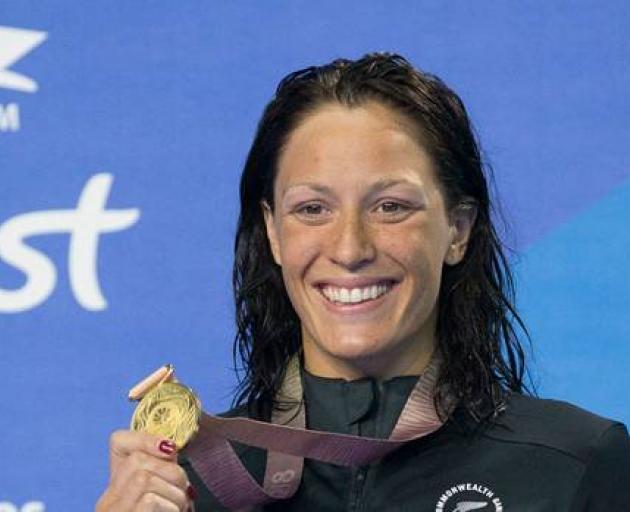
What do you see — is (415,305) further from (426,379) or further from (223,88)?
(223,88)

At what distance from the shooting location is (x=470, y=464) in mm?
1705

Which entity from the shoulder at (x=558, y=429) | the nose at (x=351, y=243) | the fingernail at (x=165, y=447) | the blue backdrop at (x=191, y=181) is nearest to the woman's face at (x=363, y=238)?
the nose at (x=351, y=243)

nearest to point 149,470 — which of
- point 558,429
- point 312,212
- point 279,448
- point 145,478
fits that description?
point 145,478

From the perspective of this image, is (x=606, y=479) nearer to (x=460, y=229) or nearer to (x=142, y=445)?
(x=460, y=229)

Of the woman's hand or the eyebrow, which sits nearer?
the woman's hand

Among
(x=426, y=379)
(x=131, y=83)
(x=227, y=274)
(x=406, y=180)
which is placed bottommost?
(x=426, y=379)

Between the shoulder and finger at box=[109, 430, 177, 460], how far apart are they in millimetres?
377

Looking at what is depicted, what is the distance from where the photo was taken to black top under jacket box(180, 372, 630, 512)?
5.48 ft

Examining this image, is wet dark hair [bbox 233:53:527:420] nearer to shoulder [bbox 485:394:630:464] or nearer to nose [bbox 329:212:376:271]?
shoulder [bbox 485:394:630:464]

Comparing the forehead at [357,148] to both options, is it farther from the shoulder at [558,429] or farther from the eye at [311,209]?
the shoulder at [558,429]

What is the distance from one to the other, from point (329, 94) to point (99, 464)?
762mm

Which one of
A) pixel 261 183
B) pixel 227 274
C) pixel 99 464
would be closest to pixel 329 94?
pixel 261 183

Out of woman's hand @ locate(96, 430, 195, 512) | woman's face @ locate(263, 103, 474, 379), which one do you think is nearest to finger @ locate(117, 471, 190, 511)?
woman's hand @ locate(96, 430, 195, 512)

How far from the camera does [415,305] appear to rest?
1.69 meters
